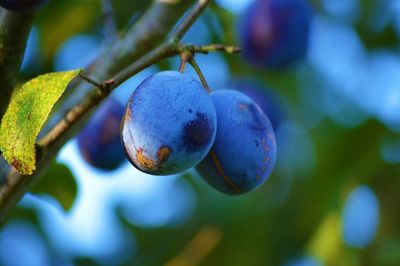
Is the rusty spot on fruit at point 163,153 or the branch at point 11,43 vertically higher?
the branch at point 11,43

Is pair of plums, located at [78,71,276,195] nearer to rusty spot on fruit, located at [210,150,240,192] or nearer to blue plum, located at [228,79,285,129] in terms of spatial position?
rusty spot on fruit, located at [210,150,240,192]

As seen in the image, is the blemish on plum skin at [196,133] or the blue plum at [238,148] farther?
the blue plum at [238,148]

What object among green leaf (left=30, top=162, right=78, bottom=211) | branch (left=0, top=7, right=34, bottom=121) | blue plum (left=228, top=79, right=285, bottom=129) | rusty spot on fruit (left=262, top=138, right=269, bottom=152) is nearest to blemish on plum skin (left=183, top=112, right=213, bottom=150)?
rusty spot on fruit (left=262, top=138, right=269, bottom=152)

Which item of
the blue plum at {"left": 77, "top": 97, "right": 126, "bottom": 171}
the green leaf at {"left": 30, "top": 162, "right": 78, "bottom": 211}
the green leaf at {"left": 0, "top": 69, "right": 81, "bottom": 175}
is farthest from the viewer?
the blue plum at {"left": 77, "top": 97, "right": 126, "bottom": 171}

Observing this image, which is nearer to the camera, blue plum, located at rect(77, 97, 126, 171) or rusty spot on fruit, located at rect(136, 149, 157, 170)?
rusty spot on fruit, located at rect(136, 149, 157, 170)

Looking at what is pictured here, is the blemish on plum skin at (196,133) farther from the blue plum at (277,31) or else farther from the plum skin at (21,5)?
the blue plum at (277,31)

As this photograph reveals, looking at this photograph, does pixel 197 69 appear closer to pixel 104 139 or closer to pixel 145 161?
pixel 145 161

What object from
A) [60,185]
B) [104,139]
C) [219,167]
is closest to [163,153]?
[219,167]

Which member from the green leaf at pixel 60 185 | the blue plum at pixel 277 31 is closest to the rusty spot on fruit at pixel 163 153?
the green leaf at pixel 60 185
